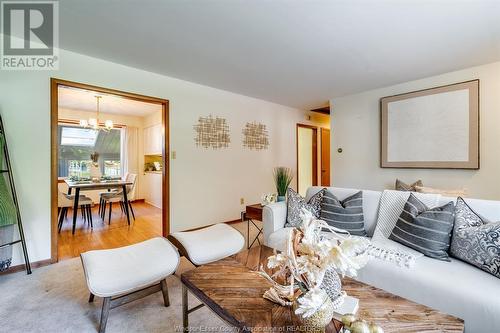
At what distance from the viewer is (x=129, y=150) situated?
615cm

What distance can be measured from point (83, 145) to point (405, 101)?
7162mm

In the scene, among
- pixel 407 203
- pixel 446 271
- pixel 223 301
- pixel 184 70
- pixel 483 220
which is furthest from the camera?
pixel 184 70

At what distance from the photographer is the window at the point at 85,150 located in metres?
5.66

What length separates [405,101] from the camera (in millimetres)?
3496

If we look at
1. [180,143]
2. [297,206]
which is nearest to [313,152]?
[180,143]

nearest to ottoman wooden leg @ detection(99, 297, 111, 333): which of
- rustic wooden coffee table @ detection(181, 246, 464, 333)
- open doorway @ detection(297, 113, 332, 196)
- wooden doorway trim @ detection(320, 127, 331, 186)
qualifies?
rustic wooden coffee table @ detection(181, 246, 464, 333)

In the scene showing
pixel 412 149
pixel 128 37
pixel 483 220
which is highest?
pixel 128 37

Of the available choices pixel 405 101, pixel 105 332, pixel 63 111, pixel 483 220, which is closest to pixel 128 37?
pixel 105 332

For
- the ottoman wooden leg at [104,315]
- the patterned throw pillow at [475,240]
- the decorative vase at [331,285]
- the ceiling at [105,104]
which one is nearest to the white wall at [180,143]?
the ceiling at [105,104]

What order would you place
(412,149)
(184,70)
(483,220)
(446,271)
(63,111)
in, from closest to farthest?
1. (446,271)
2. (483,220)
3. (184,70)
4. (412,149)
5. (63,111)

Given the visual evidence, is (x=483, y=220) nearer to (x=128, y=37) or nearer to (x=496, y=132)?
(x=496, y=132)

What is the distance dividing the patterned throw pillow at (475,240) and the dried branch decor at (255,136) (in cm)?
315

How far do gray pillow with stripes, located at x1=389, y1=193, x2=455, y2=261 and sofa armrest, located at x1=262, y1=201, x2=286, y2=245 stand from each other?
3.19ft

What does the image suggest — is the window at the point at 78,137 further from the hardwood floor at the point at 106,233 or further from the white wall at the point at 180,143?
the white wall at the point at 180,143
